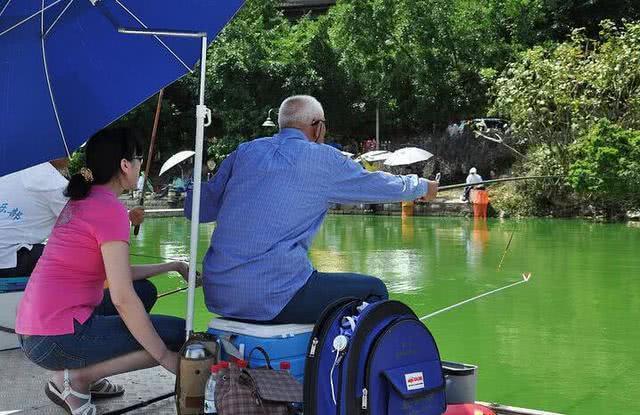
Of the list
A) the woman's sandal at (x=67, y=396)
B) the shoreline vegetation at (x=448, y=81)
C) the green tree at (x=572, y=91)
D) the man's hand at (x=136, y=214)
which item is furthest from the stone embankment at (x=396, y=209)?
the woman's sandal at (x=67, y=396)

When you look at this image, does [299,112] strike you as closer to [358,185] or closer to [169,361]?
[358,185]

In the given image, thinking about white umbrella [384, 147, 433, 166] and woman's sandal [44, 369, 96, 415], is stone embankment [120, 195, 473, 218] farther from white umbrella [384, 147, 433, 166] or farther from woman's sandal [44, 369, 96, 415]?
woman's sandal [44, 369, 96, 415]

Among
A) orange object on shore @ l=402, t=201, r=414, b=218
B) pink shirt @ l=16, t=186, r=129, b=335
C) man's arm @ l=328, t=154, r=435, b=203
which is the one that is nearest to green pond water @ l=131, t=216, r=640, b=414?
man's arm @ l=328, t=154, r=435, b=203

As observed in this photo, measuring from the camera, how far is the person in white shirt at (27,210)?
308 cm

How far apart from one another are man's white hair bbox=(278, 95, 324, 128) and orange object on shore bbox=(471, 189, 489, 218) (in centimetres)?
1414

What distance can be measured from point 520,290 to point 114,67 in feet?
14.9

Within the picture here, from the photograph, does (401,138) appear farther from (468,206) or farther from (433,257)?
(433,257)

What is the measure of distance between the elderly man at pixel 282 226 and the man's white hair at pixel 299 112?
1.8 inches

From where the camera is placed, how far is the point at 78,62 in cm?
238

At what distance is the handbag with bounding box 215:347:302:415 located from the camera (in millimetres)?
1772

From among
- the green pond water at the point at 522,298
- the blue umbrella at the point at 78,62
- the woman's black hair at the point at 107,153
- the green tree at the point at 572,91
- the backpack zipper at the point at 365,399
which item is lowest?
the green pond water at the point at 522,298

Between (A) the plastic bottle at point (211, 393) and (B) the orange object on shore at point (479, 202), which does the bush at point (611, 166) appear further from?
(A) the plastic bottle at point (211, 393)

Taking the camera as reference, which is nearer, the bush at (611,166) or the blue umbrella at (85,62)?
the blue umbrella at (85,62)

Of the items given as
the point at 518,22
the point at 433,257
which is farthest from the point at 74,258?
the point at 518,22
